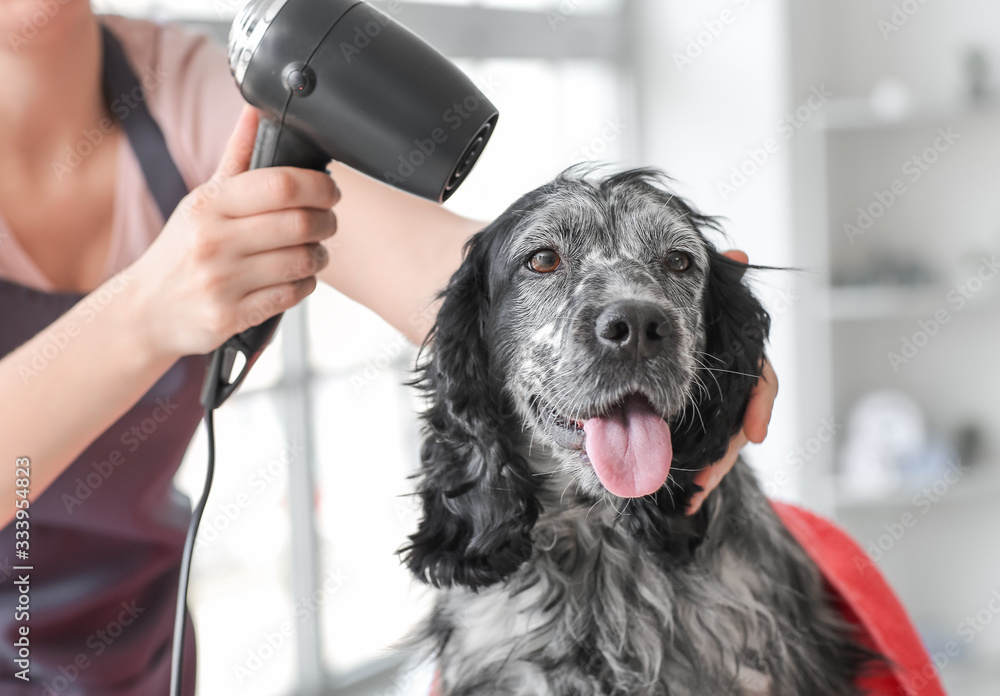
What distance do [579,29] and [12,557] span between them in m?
2.89

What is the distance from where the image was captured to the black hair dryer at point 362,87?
77 cm

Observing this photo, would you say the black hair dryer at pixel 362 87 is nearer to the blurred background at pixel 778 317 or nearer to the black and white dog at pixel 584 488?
the black and white dog at pixel 584 488

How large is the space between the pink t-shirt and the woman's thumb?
0.27 metres

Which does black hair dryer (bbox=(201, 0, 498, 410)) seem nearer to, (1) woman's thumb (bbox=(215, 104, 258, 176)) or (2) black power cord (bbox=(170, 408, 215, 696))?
(1) woman's thumb (bbox=(215, 104, 258, 176))

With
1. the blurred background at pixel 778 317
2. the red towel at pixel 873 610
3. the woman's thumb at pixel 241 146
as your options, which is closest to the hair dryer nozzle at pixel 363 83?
the woman's thumb at pixel 241 146

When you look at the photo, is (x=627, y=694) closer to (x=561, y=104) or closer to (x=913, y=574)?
(x=561, y=104)

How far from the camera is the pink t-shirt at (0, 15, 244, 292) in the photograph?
1.15 meters

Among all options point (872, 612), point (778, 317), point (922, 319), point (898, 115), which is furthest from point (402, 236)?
point (922, 319)

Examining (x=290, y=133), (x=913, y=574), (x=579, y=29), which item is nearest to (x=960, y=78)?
(x=579, y=29)

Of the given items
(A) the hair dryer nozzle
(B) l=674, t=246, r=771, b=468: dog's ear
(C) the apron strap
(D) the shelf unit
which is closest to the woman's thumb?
(A) the hair dryer nozzle

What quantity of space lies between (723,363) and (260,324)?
54cm

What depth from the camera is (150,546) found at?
3.94 feet

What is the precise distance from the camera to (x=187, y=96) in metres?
1.19

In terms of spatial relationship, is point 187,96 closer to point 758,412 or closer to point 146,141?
point 146,141
